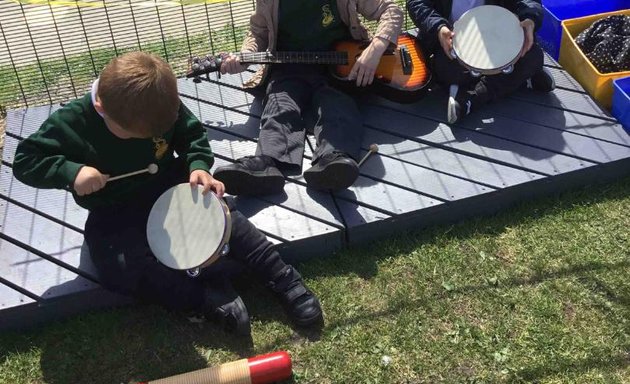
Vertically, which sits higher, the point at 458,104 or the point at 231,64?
the point at 231,64

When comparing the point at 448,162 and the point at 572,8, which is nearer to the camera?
the point at 448,162

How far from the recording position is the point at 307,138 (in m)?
3.14

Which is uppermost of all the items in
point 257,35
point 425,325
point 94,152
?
point 94,152

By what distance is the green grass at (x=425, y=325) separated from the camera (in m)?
2.21

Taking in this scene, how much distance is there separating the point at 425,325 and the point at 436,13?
5.62 ft

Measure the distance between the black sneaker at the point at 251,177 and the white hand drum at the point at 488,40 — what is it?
109 centimetres

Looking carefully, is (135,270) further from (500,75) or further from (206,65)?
(500,75)

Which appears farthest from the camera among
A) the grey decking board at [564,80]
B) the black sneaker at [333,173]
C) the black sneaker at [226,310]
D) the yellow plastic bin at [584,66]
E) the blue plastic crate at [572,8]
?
the blue plastic crate at [572,8]

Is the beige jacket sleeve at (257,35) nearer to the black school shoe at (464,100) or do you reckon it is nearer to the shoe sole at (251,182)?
the shoe sole at (251,182)

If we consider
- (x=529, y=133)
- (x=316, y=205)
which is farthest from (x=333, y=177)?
(x=529, y=133)

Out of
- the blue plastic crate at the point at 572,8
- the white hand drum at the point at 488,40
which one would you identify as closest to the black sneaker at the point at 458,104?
the white hand drum at the point at 488,40

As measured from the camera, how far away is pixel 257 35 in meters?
3.28

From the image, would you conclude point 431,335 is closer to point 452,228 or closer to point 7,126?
point 452,228

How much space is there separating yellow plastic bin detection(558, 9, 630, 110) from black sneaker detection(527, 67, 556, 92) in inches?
7.1
